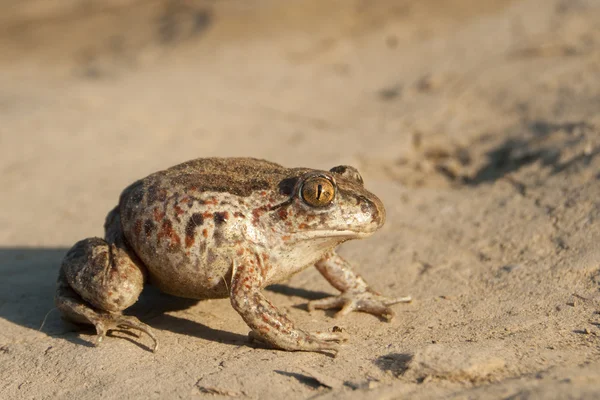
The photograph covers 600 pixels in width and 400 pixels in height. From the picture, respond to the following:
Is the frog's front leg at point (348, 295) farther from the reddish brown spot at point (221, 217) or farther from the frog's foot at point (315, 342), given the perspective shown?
the reddish brown spot at point (221, 217)

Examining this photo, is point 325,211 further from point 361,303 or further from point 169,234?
point 169,234

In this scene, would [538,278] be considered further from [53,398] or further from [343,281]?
[53,398]

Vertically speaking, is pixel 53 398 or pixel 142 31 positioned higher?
pixel 142 31

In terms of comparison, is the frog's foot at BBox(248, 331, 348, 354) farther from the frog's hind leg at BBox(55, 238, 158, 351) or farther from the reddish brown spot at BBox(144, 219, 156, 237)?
the reddish brown spot at BBox(144, 219, 156, 237)

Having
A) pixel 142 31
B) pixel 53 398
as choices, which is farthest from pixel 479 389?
pixel 142 31

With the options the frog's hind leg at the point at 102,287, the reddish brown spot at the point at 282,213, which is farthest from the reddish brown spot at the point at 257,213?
the frog's hind leg at the point at 102,287

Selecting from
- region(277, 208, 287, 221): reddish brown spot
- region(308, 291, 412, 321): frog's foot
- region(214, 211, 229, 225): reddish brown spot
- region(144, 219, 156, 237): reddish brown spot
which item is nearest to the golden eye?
region(277, 208, 287, 221): reddish brown spot
